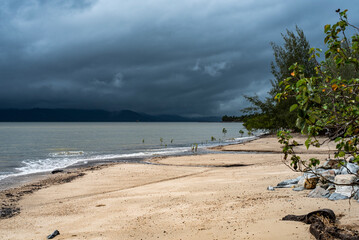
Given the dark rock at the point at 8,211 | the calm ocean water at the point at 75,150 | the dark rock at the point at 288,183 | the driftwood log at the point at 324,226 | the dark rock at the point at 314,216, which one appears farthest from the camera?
the calm ocean water at the point at 75,150

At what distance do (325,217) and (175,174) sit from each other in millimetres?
13428

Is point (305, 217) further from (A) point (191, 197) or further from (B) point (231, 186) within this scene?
(B) point (231, 186)

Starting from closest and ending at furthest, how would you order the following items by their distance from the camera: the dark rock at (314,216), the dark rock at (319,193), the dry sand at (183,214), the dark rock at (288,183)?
1. the dark rock at (314,216)
2. the dry sand at (183,214)
3. the dark rock at (319,193)
4. the dark rock at (288,183)

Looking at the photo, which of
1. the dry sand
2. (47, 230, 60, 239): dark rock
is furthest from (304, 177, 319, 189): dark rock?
(47, 230, 60, 239): dark rock

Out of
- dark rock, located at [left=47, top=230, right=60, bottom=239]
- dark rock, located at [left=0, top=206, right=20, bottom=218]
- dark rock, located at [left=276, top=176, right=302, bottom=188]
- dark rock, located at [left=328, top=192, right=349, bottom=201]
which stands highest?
dark rock, located at [left=328, top=192, right=349, bottom=201]

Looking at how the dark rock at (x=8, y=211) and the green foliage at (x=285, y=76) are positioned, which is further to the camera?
the green foliage at (x=285, y=76)

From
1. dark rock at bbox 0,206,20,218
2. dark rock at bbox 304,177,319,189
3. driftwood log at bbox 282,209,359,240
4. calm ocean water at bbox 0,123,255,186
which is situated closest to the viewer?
driftwood log at bbox 282,209,359,240

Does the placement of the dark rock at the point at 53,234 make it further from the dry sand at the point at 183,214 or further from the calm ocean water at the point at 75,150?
the calm ocean water at the point at 75,150

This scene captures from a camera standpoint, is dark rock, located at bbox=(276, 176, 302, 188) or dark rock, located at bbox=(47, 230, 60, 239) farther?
dark rock, located at bbox=(276, 176, 302, 188)

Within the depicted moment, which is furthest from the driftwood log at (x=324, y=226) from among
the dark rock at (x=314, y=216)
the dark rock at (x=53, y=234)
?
the dark rock at (x=53, y=234)

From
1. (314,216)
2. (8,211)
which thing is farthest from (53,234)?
(314,216)

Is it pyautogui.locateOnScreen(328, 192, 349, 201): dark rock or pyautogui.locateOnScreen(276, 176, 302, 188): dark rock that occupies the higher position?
pyautogui.locateOnScreen(328, 192, 349, 201): dark rock

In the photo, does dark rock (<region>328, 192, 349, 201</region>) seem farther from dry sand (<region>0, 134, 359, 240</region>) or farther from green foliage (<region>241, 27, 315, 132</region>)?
green foliage (<region>241, 27, 315, 132</region>)

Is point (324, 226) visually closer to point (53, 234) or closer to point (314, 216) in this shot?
point (314, 216)
